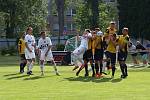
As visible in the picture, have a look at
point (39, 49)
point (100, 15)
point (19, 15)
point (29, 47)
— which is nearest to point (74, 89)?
point (39, 49)

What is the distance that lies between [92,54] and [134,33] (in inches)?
1896

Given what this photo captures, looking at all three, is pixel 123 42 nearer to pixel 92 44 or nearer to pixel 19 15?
pixel 92 44

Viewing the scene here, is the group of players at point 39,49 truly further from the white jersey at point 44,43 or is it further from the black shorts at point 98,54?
the black shorts at point 98,54

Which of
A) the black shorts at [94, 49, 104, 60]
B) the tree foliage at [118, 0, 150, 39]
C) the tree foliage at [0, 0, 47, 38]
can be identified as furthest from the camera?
the tree foliage at [0, 0, 47, 38]

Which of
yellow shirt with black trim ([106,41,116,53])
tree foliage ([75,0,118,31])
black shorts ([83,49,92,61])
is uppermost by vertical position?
yellow shirt with black trim ([106,41,116,53])

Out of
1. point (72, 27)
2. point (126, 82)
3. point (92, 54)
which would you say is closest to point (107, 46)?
point (92, 54)

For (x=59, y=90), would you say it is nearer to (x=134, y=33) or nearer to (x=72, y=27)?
(x=134, y=33)

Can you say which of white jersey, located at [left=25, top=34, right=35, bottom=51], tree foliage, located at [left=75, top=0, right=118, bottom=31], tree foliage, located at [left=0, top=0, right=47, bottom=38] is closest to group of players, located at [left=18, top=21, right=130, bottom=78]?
white jersey, located at [left=25, top=34, right=35, bottom=51]

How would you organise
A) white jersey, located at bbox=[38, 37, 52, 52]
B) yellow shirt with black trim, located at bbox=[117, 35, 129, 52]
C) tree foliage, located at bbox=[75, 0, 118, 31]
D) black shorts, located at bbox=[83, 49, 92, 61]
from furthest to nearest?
tree foliage, located at bbox=[75, 0, 118, 31] → white jersey, located at bbox=[38, 37, 52, 52] → black shorts, located at bbox=[83, 49, 92, 61] → yellow shirt with black trim, located at bbox=[117, 35, 129, 52]

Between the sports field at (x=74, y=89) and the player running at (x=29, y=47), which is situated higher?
the player running at (x=29, y=47)

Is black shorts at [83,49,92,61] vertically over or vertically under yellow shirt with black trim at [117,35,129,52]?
under

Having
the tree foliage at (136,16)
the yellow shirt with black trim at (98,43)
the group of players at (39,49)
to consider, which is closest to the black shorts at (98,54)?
the yellow shirt with black trim at (98,43)

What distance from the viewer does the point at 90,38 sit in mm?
21953

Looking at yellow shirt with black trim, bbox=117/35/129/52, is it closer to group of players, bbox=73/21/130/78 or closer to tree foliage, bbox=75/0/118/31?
group of players, bbox=73/21/130/78
